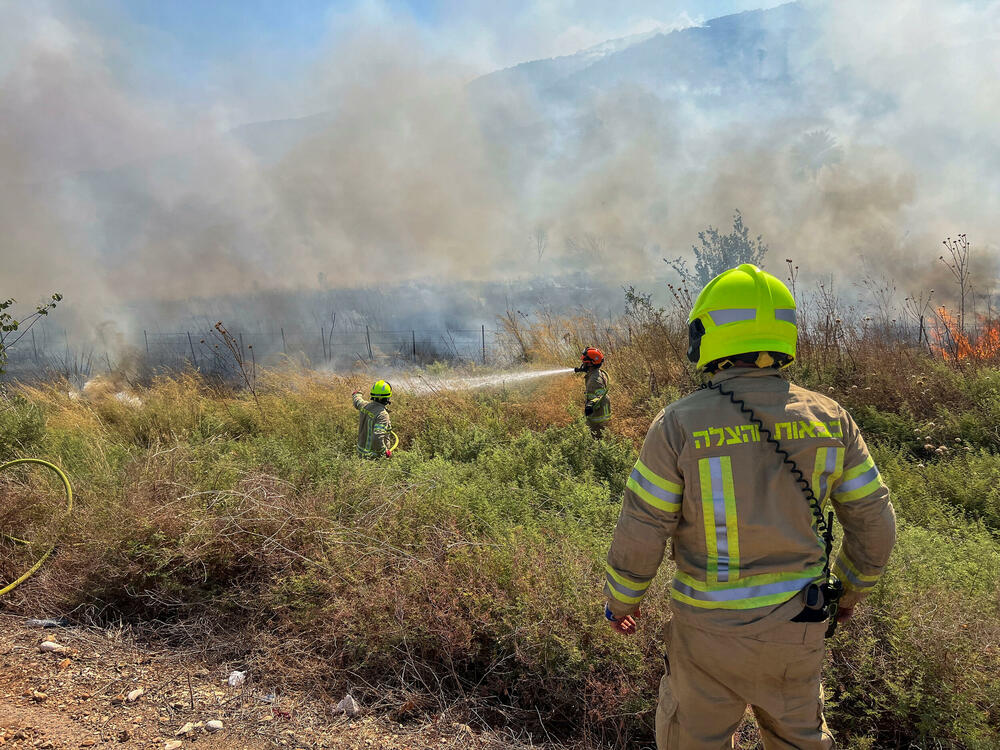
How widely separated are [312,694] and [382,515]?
1.03 meters

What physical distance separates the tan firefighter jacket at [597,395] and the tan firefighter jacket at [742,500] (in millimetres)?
4371

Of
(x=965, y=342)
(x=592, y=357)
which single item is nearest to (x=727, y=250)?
(x=965, y=342)

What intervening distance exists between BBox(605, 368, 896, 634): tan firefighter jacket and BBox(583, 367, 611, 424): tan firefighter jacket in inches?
172

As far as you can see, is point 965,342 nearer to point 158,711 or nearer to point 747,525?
point 747,525

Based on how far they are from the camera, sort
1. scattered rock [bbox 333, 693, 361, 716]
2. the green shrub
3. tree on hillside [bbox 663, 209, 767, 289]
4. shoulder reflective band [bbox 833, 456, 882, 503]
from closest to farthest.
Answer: shoulder reflective band [bbox 833, 456, 882, 503]
scattered rock [bbox 333, 693, 361, 716]
the green shrub
tree on hillside [bbox 663, 209, 767, 289]

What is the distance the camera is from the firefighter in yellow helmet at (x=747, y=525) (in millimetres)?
1384

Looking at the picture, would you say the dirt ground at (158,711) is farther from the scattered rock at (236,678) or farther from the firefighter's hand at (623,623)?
the firefighter's hand at (623,623)

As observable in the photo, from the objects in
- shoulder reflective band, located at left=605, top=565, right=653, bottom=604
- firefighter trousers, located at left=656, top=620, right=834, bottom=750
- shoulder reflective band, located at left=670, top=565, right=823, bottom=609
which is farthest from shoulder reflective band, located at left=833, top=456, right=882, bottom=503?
shoulder reflective band, located at left=605, top=565, right=653, bottom=604

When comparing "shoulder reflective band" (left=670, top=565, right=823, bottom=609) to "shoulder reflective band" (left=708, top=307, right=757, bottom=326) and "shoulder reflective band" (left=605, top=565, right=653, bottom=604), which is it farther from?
"shoulder reflective band" (left=708, top=307, right=757, bottom=326)

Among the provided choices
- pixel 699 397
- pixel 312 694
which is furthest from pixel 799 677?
pixel 312 694

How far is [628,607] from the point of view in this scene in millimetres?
1518

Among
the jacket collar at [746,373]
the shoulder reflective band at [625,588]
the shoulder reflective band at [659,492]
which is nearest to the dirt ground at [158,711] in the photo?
the shoulder reflective band at [625,588]

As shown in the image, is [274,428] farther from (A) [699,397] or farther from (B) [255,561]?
(A) [699,397]

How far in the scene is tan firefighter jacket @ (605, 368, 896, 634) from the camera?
1.38 metres
